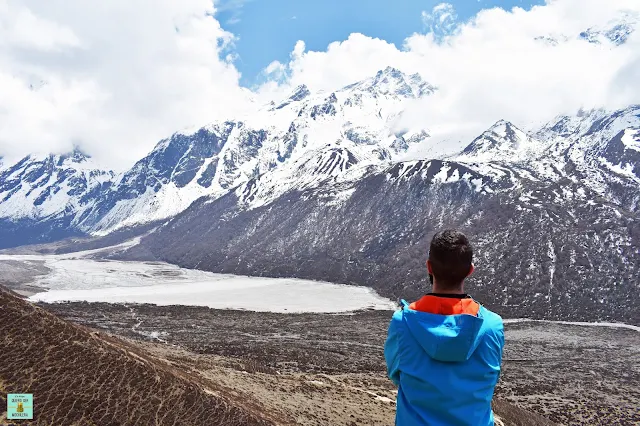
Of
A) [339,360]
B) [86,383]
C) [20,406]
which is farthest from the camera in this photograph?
[339,360]

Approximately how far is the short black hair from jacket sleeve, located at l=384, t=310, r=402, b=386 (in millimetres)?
494

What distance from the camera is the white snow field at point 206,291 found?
100 meters

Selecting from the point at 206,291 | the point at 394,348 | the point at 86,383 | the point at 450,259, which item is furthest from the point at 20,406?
the point at 206,291

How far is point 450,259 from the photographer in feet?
12.8

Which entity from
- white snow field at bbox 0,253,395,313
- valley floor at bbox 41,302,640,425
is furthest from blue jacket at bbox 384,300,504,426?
white snow field at bbox 0,253,395,313

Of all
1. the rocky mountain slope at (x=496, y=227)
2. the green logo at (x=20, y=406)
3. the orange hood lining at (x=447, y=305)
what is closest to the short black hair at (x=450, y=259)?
the orange hood lining at (x=447, y=305)

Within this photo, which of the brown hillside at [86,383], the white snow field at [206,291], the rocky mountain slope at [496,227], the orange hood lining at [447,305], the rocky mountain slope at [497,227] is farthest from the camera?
the white snow field at [206,291]

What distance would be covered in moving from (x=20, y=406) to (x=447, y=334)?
21.9m

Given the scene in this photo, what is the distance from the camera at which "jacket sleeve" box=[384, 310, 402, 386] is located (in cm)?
375

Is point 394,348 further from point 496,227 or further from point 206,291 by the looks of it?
point 496,227

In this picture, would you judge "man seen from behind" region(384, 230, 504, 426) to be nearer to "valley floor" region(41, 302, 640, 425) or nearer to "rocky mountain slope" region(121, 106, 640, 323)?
"valley floor" region(41, 302, 640, 425)

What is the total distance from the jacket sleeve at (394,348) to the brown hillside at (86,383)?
20123mm

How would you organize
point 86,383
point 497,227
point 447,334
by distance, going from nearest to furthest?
point 447,334 < point 86,383 < point 497,227

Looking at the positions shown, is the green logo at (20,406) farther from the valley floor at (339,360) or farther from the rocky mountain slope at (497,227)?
the rocky mountain slope at (497,227)
